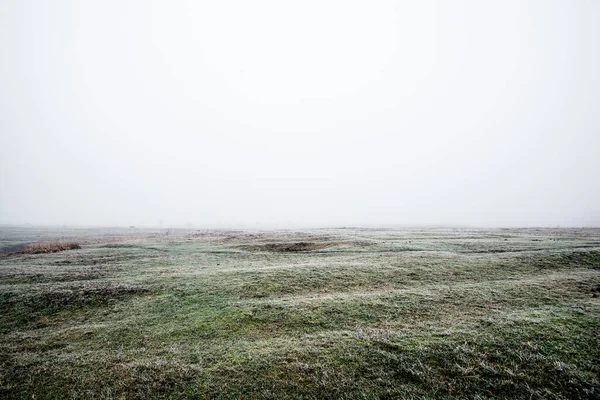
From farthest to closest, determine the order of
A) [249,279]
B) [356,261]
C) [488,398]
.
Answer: [356,261] → [249,279] → [488,398]

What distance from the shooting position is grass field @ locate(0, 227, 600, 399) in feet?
26.7

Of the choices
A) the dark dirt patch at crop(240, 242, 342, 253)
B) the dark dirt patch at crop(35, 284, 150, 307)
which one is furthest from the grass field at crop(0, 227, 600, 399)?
the dark dirt patch at crop(240, 242, 342, 253)

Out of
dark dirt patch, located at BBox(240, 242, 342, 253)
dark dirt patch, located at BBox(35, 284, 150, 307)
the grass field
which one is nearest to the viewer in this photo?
the grass field

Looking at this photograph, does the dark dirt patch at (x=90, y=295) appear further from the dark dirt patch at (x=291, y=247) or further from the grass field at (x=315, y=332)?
the dark dirt patch at (x=291, y=247)

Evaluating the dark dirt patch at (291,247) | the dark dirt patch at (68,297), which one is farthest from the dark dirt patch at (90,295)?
A: the dark dirt patch at (291,247)

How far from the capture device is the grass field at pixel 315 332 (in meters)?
8.12

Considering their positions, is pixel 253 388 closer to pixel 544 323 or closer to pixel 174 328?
pixel 174 328

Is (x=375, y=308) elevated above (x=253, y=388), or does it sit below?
above

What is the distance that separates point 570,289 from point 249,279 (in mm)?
17183

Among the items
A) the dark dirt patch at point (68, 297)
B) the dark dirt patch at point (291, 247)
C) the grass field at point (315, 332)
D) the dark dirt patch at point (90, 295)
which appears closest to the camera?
the grass field at point (315, 332)

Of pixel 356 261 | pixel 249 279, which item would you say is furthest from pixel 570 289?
pixel 249 279

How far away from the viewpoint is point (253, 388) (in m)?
8.09

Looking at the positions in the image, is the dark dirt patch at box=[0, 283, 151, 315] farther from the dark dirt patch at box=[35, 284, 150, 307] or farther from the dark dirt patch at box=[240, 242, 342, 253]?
the dark dirt patch at box=[240, 242, 342, 253]

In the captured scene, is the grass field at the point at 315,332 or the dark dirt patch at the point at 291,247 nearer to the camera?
the grass field at the point at 315,332
